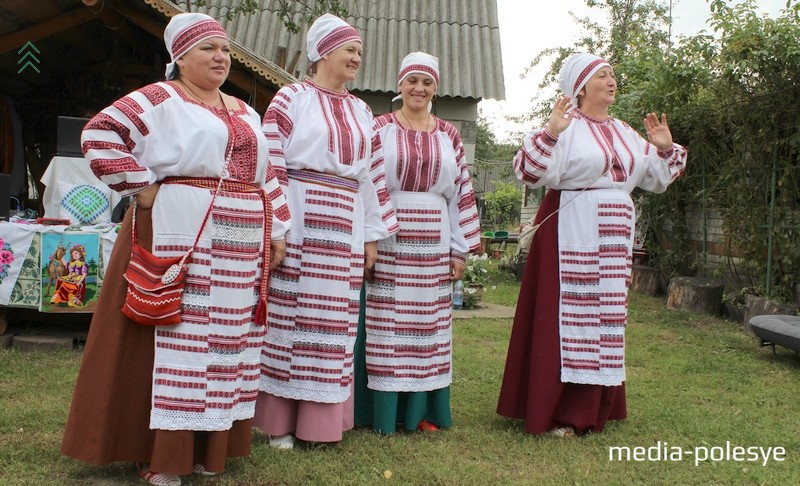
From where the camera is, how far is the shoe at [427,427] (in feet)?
14.1

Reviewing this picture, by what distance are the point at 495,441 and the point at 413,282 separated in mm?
899

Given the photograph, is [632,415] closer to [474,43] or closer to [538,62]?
[474,43]

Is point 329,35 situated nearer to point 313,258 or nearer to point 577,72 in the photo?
point 313,258

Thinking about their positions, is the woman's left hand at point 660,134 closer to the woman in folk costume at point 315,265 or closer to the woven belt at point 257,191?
the woman in folk costume at point 315,265

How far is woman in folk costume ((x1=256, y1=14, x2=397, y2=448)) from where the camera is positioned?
3797mm

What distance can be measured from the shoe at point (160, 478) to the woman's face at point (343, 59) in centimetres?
198

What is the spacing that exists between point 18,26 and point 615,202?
19.0ft

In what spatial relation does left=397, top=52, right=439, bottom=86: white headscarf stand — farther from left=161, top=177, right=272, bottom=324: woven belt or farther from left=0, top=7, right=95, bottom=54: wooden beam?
left=0, top=7, right=95, bottom=54: wooden beam

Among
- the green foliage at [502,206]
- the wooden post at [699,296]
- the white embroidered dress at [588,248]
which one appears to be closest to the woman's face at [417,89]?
the white embroidered dress at [588,248]

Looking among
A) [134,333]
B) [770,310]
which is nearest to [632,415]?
[134,333]

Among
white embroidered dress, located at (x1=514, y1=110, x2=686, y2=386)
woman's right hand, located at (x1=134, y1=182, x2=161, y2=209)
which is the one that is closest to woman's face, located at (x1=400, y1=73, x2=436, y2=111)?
white embroidered dress, located at (x1=514, y1=110, x2=686, y2=386)

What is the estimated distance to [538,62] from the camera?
79.6 feet

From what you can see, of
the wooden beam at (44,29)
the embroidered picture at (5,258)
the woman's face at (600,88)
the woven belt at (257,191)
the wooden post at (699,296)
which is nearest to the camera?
the woven belt at (257,191)

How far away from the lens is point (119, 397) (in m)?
3.12
